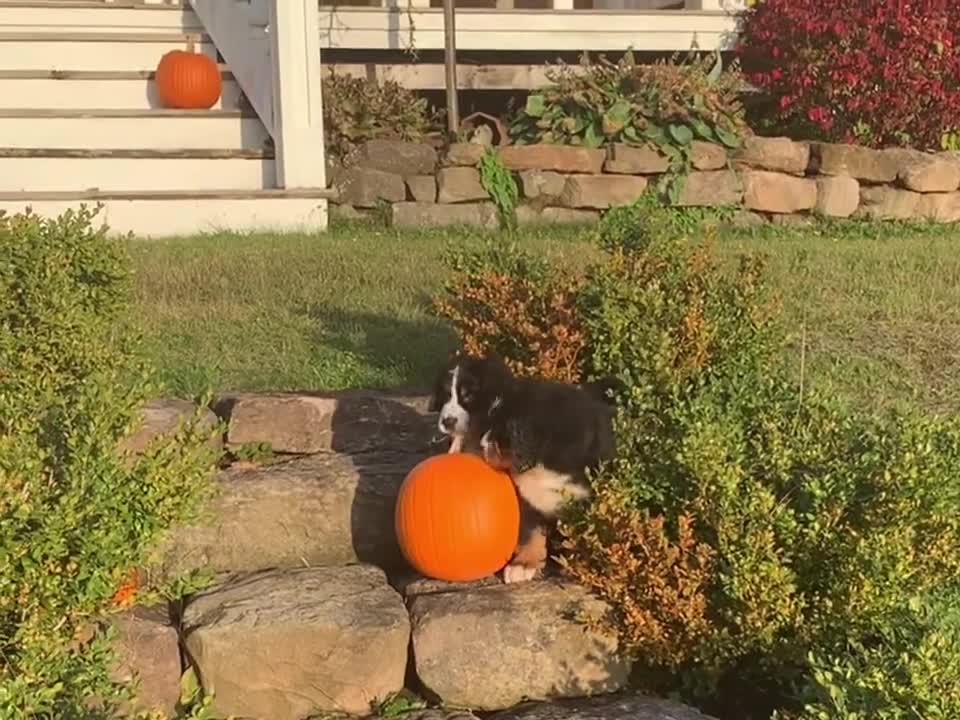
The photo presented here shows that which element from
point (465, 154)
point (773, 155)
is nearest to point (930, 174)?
point (773, 155)

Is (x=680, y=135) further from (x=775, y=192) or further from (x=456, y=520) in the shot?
(x=456, y=520)

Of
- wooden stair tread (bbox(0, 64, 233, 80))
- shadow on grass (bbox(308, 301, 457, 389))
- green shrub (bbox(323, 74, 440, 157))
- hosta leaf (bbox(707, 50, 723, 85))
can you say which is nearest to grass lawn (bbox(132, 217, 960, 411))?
shadow on grass (bbox(308, 301, 457, 389))

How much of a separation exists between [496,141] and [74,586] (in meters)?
7.39

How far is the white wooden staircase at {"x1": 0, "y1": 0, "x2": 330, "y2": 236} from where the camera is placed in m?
8.38

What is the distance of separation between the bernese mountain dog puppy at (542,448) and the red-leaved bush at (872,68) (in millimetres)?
6608

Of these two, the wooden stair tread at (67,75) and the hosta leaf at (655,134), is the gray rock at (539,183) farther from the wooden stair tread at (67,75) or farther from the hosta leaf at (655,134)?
the wooden stair tread at (67,75)

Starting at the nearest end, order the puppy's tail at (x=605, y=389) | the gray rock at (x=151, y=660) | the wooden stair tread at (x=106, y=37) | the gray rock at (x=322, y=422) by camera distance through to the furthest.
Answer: the gray rock at (x=151, y=660), the puppy's tail at (x=605, y=389), the gray rock at (x=322, y=422), the wooden stair tread at (x=106, y=37)

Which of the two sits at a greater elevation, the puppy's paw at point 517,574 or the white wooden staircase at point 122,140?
the white wooden staircase at point 122,140

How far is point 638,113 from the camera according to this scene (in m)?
9.01

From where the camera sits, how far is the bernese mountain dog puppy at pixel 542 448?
3527 mm

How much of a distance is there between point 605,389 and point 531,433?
0.48 meters

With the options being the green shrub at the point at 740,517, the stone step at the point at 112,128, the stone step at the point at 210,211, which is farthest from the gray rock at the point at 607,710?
the stone step at the point at 112,128

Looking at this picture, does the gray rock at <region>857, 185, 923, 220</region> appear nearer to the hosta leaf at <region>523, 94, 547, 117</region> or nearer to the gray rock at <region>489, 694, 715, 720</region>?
the hosta leaf at <region>523, 94, 547, 117</region>

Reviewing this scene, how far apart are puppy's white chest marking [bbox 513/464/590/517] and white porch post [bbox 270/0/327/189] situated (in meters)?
5.21
